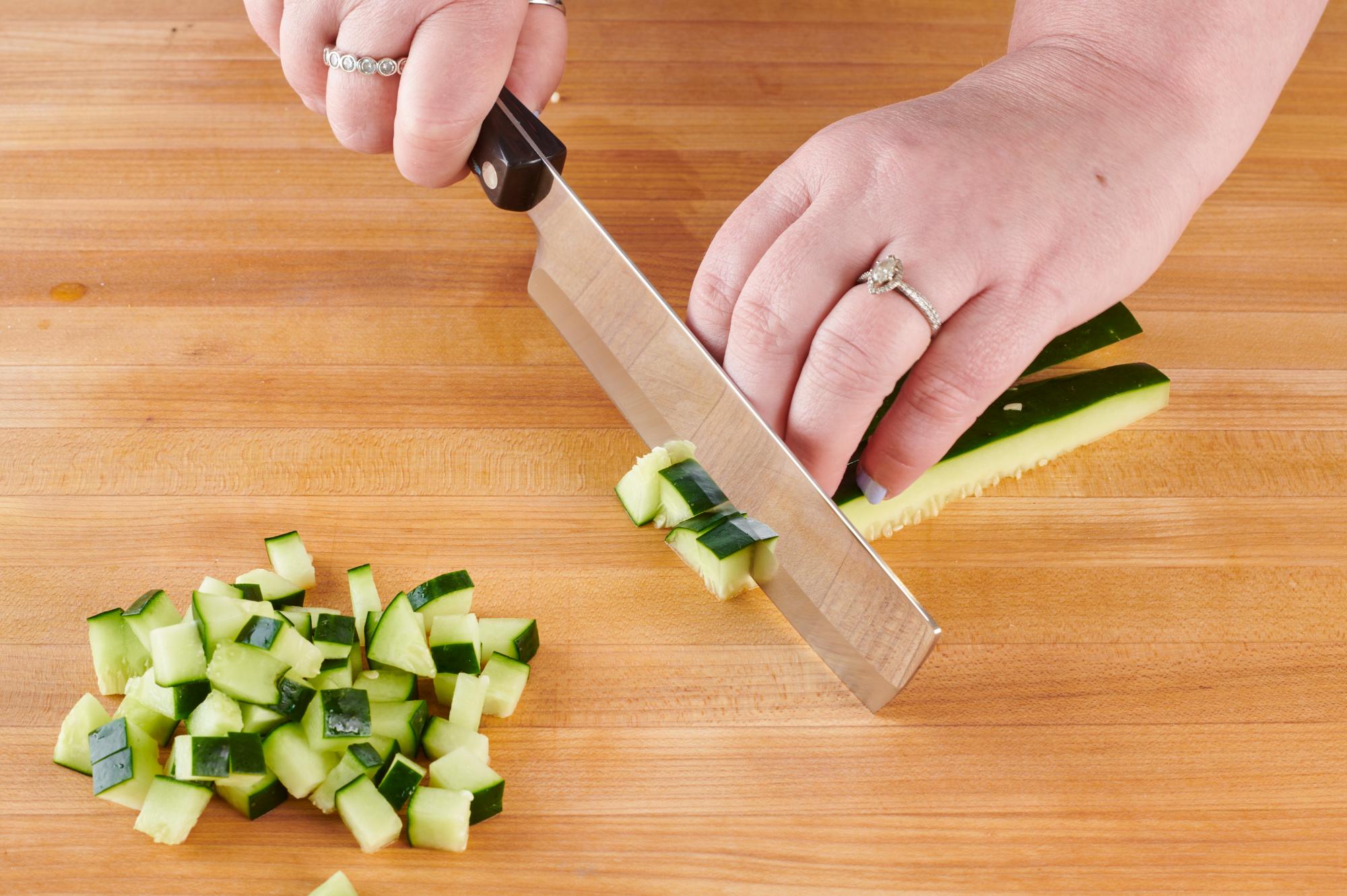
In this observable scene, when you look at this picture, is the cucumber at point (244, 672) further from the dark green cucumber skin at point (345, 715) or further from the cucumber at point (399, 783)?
the cucumber at point (399, 783)

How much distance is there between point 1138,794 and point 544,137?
1.42 meters

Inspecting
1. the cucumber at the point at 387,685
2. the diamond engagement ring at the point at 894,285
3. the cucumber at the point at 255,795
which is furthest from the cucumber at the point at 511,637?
the diamond engagement ring at the point at 894,285

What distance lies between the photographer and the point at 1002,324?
1630 mm

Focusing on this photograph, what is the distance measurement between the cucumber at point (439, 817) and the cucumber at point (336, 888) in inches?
3.9

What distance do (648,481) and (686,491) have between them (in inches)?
3.0

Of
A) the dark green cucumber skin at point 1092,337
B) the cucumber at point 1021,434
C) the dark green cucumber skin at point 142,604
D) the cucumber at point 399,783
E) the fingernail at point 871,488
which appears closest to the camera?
the cucumber at point 399,783

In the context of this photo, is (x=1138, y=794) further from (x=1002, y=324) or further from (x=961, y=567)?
(x=1002, y=324)

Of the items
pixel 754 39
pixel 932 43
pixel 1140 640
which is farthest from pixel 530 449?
pixel 932 43

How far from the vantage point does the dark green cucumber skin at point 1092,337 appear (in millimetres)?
2037

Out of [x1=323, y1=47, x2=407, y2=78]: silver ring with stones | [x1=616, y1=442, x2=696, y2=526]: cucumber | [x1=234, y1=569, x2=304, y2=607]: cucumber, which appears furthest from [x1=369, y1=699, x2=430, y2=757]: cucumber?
[x1=323, y1=47, x2=407, y2=78]: silver ring with stones

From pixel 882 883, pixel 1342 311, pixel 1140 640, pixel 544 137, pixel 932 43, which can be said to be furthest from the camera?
pixel 932 43

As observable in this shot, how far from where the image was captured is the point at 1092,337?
2.08m

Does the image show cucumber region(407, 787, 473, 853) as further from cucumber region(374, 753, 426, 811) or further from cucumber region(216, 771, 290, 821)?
cucumber region(216, 771, 290, 821)

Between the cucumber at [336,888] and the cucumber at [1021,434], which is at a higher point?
the cucumber at [1021,434]
